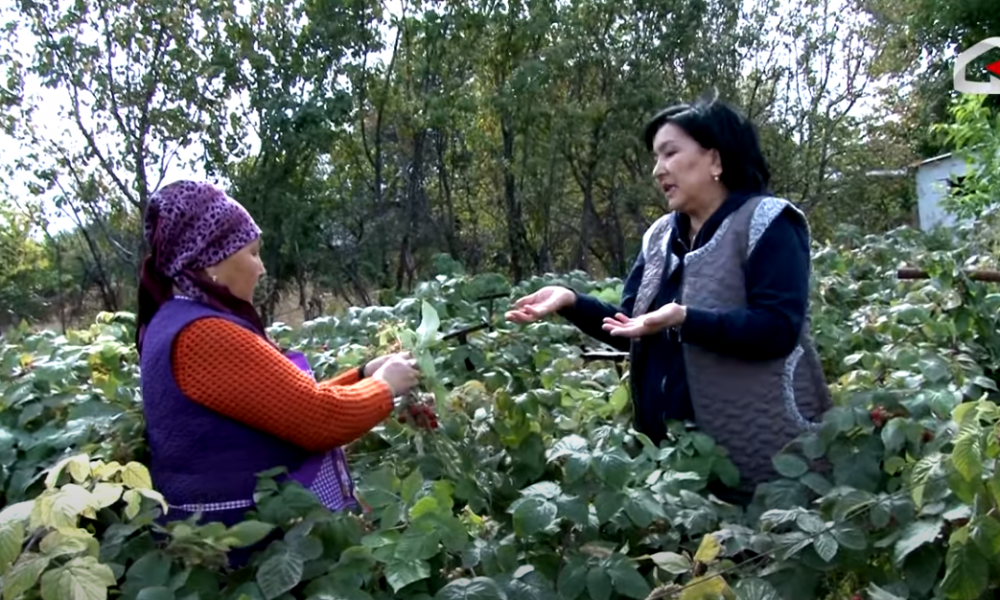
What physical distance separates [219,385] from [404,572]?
46 centimetres

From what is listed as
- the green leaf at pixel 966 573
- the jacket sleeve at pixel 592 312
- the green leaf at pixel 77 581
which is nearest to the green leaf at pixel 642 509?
the green leaf at pixel 966 573

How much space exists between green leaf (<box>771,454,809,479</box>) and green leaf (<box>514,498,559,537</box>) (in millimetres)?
516

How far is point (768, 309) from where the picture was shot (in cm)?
231

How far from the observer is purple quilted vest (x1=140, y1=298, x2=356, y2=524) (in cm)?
194

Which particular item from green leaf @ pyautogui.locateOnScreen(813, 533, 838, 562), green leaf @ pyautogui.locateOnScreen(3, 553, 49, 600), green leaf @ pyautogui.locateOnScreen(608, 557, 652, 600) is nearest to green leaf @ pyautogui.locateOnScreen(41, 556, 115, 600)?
green leaf @ pyautogui.locateOnScreen(3, 553, 49, 600)

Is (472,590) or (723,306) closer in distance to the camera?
(472,590)

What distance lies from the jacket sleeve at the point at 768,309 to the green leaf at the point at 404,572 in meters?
0.83

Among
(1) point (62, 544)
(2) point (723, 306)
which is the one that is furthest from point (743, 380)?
(1) point (62, 544)

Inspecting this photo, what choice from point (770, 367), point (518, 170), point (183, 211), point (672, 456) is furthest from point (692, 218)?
point (518, 170)

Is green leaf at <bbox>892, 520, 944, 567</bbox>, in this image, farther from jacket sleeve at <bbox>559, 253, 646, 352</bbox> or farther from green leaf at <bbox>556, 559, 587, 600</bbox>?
jacket sleeve at <bbox>559, 253, 646, 352</bbox>

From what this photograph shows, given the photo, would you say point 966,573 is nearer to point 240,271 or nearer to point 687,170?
point 687,170

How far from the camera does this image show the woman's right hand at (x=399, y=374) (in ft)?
6.84

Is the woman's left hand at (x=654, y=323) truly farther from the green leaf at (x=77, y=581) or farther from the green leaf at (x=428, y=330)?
the green leaf at (x=77, y=581)

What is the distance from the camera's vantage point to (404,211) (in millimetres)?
12547
